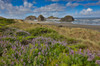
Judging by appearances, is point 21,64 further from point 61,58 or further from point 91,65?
point 91,65

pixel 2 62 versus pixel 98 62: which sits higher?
pixel 98 62

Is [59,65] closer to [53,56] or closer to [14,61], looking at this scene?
[53,56]

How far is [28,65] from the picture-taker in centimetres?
198

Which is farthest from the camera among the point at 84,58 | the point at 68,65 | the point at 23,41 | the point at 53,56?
the point at 23,41

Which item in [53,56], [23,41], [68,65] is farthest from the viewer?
[23,41]

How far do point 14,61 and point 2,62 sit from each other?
316 millimetres

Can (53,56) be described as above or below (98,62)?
below

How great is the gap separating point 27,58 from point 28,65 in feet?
0.84

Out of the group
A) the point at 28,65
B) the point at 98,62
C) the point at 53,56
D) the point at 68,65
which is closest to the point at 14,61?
the point at 28,65

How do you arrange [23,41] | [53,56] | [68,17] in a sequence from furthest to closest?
1. [68,17]
2. [23,41]
3. [53,56]

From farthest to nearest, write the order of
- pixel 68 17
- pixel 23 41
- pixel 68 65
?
pixel 68 17
pixel 23 41
pixel 68 65

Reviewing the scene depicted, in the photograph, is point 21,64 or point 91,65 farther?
point 21,64

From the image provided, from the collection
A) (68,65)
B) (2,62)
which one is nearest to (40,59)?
(68,65)

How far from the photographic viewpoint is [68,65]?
182cm
